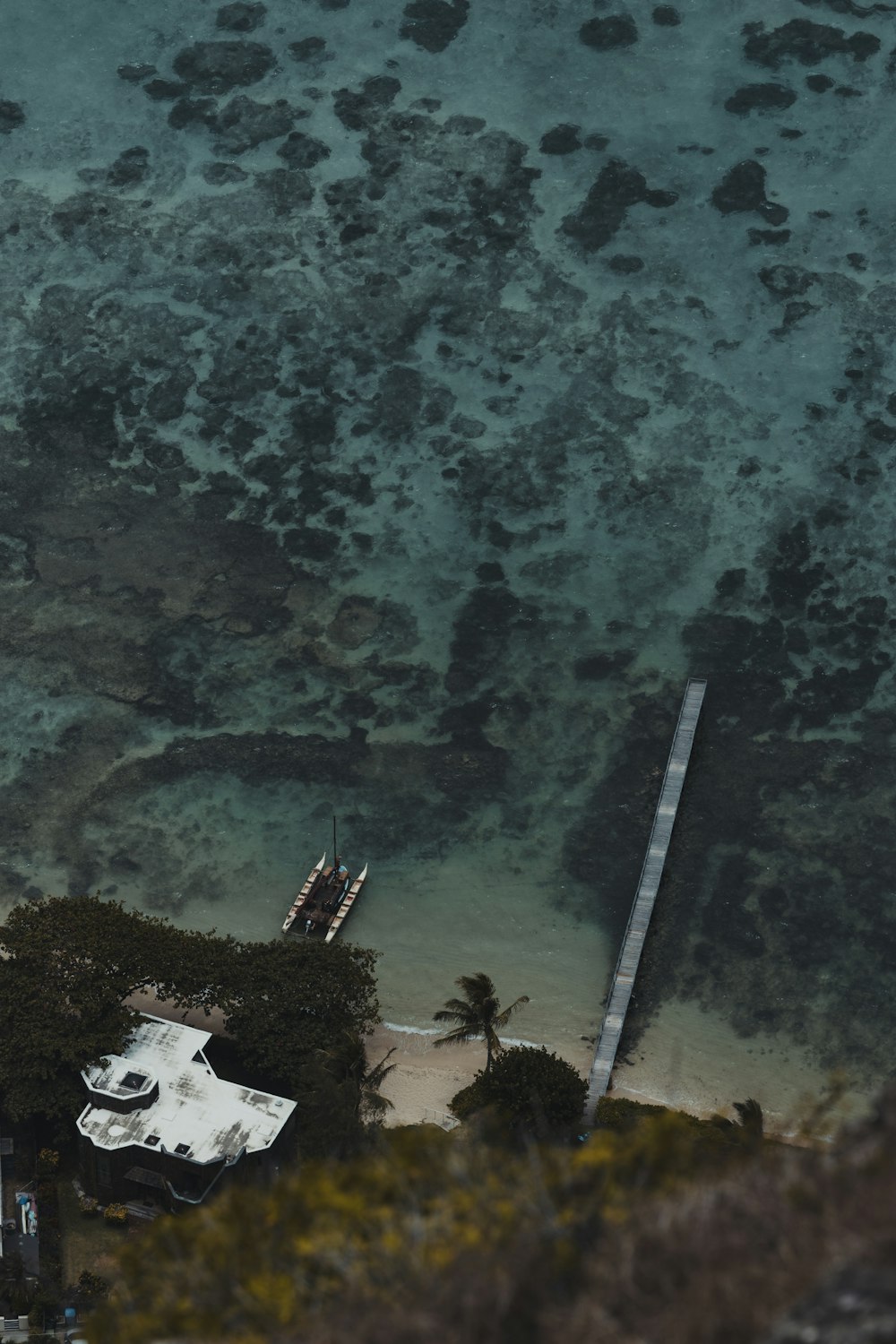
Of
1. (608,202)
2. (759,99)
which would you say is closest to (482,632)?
(608,202)

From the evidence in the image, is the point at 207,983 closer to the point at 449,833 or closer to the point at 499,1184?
the point at 449,833

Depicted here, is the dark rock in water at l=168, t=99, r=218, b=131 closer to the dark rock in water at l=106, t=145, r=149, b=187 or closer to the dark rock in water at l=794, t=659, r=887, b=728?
the dark rock in water at l=106, t=145, r=149, b=187

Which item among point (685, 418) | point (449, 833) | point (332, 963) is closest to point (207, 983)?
point (332, 963)

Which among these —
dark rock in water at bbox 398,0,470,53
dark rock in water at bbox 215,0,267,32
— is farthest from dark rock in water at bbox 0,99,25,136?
dark rock in water at bbox 398,0,470,53

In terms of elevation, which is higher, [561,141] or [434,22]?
[434,22]

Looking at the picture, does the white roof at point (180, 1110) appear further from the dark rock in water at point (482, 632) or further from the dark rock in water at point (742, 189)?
the dark rock in water at point (742, 189)

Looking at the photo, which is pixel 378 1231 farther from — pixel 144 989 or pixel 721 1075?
pixel 721 1075
